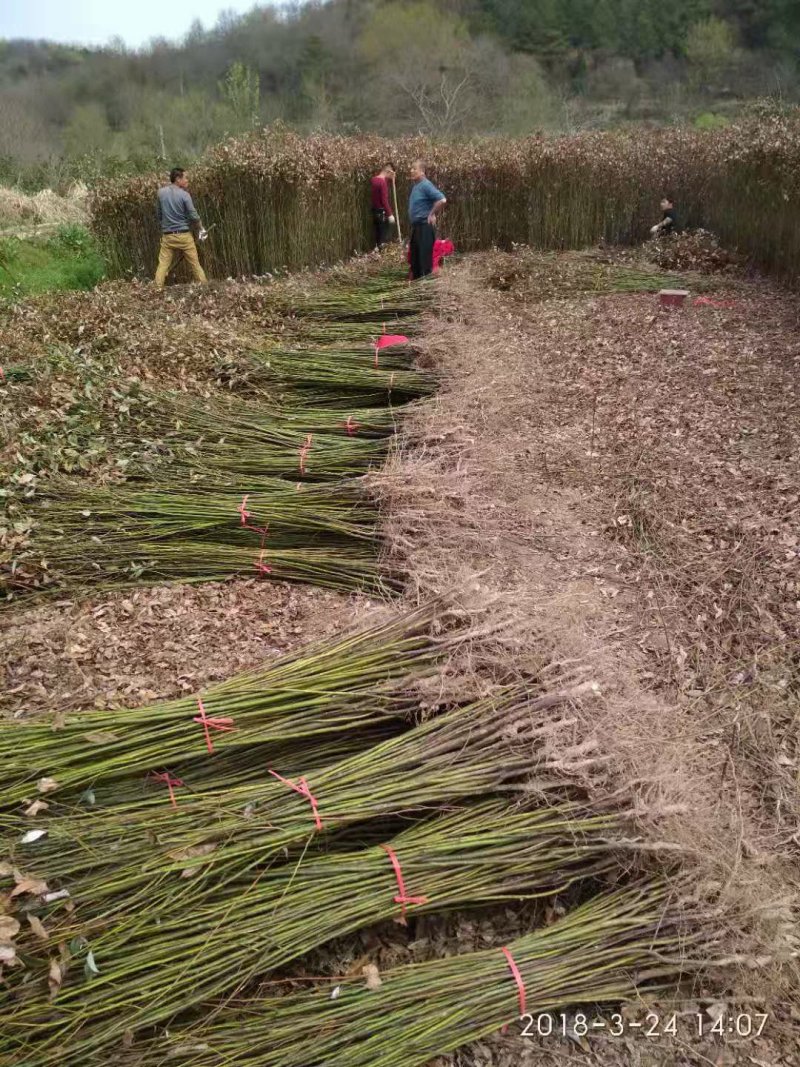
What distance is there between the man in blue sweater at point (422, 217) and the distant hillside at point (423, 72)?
60.0 ft

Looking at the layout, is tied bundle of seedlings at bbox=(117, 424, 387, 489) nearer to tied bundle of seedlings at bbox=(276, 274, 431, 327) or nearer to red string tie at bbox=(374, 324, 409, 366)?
red string tie at bbox=(374, 324, 409, 366)

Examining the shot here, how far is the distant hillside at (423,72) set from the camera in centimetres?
2862

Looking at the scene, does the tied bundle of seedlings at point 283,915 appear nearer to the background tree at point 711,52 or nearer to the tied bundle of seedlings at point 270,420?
the tied bundle of seedlings at point 270,420

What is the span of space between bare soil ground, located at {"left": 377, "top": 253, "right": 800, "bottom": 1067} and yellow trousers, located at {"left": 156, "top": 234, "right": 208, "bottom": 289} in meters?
3.89

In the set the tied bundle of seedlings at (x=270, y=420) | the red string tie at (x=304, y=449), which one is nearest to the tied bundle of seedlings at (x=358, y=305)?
the tied bundle of seedlings at (x=270, y=420)

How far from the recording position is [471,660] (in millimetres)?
2617

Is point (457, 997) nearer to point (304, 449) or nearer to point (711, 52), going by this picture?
point (304, 449)

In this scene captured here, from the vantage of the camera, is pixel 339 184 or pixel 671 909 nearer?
pixel 671 909

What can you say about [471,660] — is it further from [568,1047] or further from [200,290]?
[200,290]

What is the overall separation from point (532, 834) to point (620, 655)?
4.16ft

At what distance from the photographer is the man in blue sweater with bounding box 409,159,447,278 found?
8.64m

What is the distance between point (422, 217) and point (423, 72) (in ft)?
97.2

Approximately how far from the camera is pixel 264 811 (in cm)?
223

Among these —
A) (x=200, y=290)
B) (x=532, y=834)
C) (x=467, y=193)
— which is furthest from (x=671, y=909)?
(x=467, y=193)
